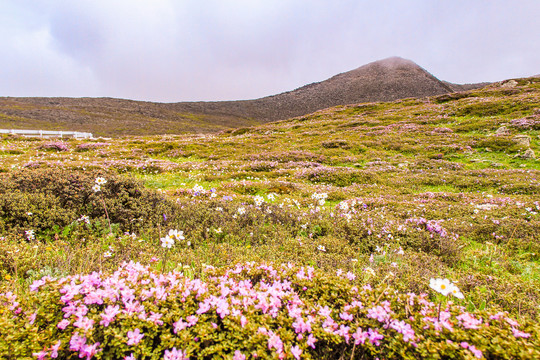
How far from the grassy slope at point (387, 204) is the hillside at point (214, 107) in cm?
5956

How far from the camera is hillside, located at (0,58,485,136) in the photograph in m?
73.1

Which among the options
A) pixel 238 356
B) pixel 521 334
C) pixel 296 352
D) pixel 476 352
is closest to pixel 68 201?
pixel 238 356

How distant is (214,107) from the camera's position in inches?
5103

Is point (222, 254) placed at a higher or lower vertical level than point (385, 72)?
lower

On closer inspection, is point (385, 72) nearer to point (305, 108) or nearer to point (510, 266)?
point (305, 108)

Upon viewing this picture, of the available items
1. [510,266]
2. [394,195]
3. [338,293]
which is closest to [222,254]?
[338,293]

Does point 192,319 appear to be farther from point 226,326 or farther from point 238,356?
point 238,356

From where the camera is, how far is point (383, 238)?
5.66 meters

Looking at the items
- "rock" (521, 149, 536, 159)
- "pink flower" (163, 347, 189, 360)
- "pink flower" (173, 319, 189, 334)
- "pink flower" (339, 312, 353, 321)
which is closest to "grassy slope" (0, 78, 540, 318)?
"rock" (521, 149, 536, 159)

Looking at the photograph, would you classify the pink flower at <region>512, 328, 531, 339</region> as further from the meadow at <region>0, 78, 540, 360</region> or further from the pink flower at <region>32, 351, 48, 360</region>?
the pink flower at <region>32, 351, 48, 360</region>

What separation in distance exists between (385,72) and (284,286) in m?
128

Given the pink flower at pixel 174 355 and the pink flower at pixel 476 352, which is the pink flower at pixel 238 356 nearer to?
the pink flower at pixel 174 355

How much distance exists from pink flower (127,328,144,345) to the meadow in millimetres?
20

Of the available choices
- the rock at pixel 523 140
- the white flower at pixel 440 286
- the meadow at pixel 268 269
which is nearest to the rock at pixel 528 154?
the meadow at pixel 268 269
